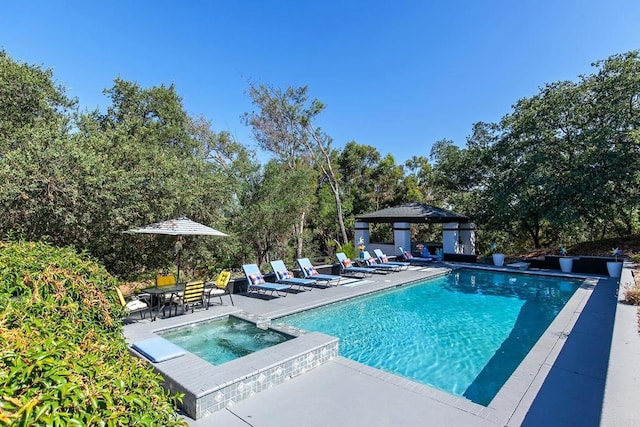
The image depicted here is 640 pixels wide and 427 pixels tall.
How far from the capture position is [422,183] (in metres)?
28.5

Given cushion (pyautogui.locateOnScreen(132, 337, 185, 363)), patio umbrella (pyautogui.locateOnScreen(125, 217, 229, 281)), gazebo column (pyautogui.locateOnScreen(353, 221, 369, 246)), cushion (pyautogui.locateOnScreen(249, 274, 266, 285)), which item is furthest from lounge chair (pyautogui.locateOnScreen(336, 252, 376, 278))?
cushion (pyautogui.locateOnScreen(132, 337, 185, 363))

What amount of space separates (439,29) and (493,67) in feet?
12.3

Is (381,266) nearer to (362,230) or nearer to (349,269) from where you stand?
(349,269)

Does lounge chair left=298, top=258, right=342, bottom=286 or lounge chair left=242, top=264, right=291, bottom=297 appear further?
lounge chair left=298, top=258, right=342, bottom=286

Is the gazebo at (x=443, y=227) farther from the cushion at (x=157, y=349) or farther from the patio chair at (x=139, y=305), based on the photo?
the cushion at (x=157, y=349)

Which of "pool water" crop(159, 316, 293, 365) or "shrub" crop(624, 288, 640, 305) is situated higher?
"shrub" crop(624, 288, 640, 305)

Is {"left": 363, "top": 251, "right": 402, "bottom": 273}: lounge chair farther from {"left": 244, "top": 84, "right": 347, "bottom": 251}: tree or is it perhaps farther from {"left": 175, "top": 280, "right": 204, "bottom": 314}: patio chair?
{"left": 244, "top": 84, "right": 347, "bottom": 251}: tree

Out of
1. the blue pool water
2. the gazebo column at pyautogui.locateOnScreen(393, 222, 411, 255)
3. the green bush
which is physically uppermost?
the gazebo column at pyautogui.locateOnScreen(393, 222, 411, 255)

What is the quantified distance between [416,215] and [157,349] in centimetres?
1396

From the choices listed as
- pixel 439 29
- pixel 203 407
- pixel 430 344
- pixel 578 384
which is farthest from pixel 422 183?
pixel 203 407

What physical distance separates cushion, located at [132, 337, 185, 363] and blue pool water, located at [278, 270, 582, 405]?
2997 mm

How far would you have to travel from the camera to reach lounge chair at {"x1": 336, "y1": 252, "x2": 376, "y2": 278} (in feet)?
45.1

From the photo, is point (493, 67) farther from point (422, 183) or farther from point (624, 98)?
point (422, 183)

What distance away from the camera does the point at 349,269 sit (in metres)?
13.7
